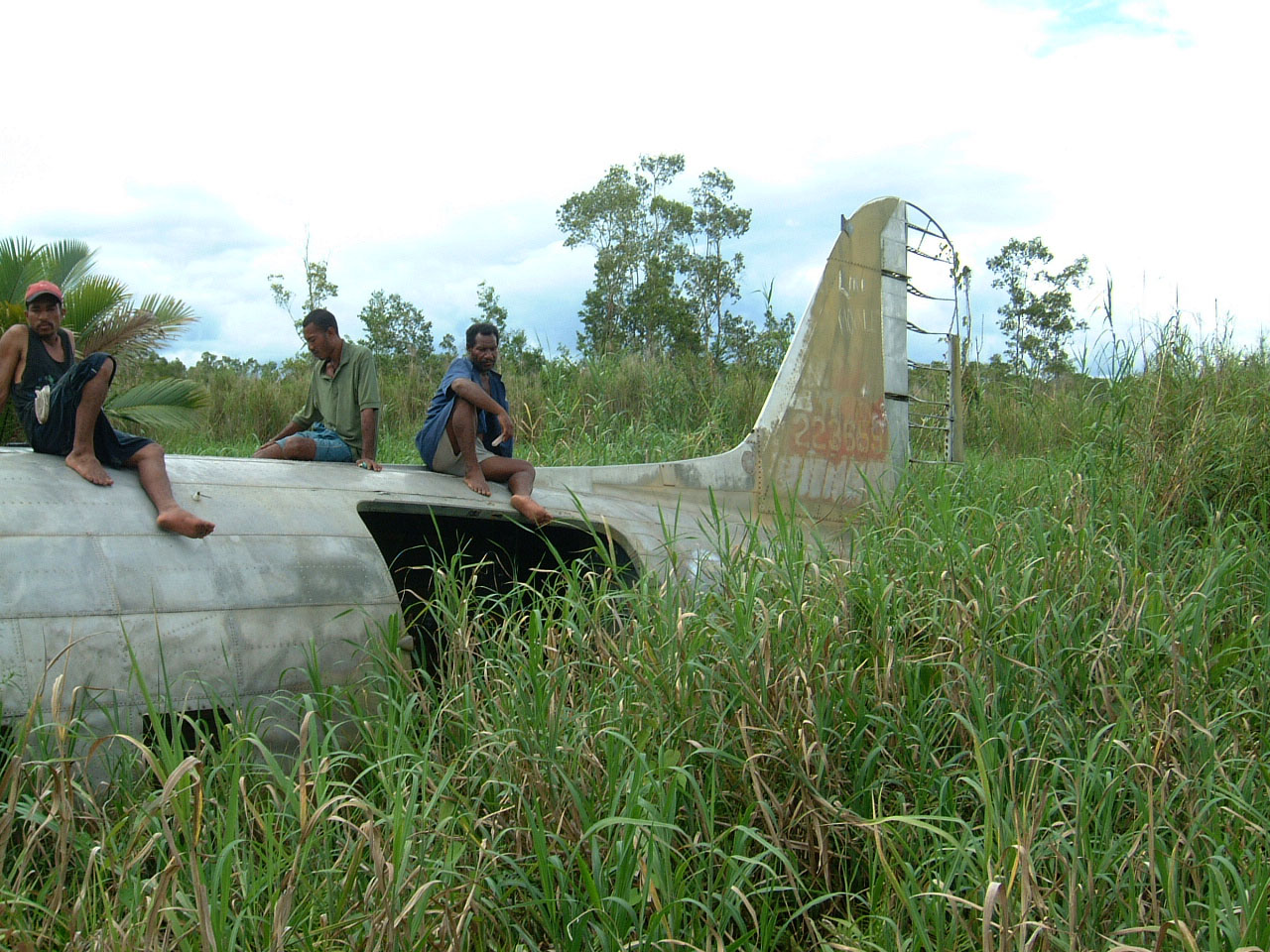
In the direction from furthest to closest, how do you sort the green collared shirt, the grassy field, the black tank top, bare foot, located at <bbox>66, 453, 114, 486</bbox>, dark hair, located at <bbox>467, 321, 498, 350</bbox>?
the green collared shirt → dark hair, located at <bbox>467, 321, 498, 350</bbox> → the black tank top → bare foot, located at <bbox>66, 453, 114, 486</bbox> → the grassy field

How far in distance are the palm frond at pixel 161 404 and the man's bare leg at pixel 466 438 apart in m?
5.72

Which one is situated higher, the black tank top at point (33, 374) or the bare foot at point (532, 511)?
the black tank top at point (33, 374)

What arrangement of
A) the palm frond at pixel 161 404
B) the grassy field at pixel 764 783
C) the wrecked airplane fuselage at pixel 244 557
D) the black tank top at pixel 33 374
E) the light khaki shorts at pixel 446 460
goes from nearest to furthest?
the grassy field at pixel 764 783 < the wrecked airplane fuselage at pixel 244 557 < the black tank top at pixel 33 374 < the light khaki shorts at pixel 446 460 < the palm frond at pixel 161 404

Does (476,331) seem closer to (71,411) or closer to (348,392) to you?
(348,392)

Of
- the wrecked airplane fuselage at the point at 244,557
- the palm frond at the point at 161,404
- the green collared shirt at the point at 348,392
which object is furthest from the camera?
the palm frond at the point at 161,404

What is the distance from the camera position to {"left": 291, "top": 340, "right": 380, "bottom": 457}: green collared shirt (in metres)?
6.99

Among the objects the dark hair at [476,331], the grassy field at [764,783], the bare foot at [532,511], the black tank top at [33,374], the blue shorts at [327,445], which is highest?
the dark hair at [476,331]

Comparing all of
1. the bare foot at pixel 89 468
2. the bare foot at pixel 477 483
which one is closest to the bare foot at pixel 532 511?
the bare foot at pixel 477 483

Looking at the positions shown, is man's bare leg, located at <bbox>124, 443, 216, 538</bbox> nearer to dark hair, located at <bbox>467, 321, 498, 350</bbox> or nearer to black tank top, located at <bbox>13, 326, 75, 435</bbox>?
black tank top, located at <bbox>13, 326, 75, 435</bbox>

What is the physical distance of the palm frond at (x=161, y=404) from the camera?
35.4 feet

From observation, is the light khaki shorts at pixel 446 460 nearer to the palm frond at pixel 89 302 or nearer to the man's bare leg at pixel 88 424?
the man's bare leg at pixel 88 424

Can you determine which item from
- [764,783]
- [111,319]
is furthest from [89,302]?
[764,783]

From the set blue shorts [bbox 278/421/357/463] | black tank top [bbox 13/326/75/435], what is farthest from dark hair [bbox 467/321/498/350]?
black tank top [bbox 13/326/75/435]

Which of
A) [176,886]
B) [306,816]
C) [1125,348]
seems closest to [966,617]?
[306,816]
